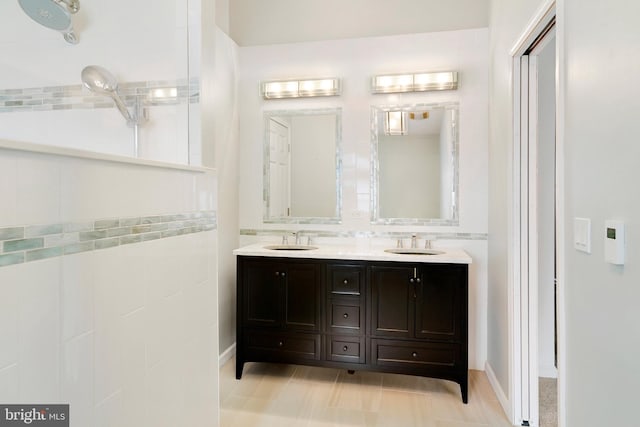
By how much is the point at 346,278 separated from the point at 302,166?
1089 mm

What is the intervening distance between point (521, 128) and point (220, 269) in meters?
2.25

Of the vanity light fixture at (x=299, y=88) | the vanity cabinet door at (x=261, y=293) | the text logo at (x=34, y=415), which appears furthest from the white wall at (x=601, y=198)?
the vanity light fixture at (x=299, y=88)

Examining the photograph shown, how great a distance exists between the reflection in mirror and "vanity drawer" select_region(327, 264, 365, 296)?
0.63m

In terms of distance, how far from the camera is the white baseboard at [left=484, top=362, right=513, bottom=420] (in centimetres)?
221

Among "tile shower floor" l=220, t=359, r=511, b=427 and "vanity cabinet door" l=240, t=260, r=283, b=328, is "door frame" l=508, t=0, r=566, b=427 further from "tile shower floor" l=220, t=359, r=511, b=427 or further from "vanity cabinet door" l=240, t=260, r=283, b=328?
"vanity cabinet door" l=240, t=260, r=283, b=328

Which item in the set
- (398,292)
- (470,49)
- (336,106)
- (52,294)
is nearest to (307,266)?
(398,292)

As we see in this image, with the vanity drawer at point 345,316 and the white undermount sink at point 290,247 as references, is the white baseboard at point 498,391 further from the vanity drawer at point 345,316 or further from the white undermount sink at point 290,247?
the white undermount sink at point 290,247

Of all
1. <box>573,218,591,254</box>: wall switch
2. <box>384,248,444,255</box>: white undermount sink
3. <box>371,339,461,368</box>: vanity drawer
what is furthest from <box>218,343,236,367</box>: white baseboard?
<box>573,218,591,254</box>: wall switch

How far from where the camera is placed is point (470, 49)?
9.47 ft

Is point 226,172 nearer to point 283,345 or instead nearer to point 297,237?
point 297,237

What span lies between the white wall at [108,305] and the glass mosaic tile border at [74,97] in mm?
498

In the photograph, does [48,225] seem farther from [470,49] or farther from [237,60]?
[470,49]

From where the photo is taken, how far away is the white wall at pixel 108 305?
84cm

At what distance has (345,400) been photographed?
2.43 m
